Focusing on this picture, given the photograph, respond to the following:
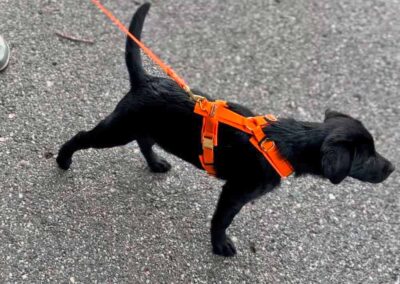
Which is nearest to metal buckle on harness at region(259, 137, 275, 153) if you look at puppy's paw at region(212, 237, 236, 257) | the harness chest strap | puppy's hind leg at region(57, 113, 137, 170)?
the harness chest strap

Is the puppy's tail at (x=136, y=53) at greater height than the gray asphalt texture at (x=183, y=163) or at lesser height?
greater

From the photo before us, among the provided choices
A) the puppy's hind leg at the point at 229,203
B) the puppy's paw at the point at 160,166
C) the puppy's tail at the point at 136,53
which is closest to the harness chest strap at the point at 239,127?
the puppy's hind leg at the point at 229,203

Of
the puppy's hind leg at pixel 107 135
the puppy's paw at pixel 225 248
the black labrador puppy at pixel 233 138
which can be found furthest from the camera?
the puppy's paw at pixel 225 248

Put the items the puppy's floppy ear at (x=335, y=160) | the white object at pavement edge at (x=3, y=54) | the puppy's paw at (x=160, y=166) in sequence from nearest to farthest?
the puppy's floppy ear at (x=335, y=160)
the puppy's paw at (x=160, y=166)
the white object at pavement edge at (x=3, y=54)

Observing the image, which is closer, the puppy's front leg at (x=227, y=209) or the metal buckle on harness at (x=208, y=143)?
the metal buckle on harness at (x=208, y=143)

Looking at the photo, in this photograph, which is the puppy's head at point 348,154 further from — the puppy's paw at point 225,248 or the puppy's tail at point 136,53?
the puppy's tail at point 136,53

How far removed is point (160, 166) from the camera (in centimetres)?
388

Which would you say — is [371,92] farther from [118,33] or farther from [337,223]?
[118,33]

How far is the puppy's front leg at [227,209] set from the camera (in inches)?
122

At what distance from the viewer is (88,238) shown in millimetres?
3545

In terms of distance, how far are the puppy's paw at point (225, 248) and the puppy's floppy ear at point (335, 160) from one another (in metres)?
1.07

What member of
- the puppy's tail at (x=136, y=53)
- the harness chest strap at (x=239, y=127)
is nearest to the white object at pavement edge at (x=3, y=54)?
the puppy's tail at (x=136, y=53)

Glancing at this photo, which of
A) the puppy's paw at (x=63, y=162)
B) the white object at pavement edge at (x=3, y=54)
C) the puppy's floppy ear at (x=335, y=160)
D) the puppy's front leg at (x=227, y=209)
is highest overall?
the puppy's floppy ear at (x=335, y=160)

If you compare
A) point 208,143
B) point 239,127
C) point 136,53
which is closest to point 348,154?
point 239,127
